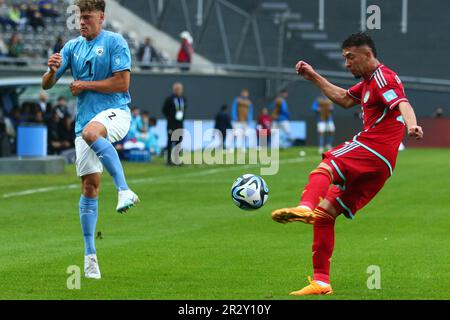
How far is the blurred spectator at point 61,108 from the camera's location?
3397 centimetres

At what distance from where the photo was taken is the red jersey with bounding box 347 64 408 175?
9984 mm

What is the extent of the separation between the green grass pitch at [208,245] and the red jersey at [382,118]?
1.23 meters

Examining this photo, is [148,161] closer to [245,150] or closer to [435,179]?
[245,150]

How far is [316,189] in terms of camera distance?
9562 mm

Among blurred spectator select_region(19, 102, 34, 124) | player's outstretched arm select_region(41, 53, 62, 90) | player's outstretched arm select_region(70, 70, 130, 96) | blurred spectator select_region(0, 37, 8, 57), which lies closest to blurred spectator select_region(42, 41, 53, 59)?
blurred spectator select_region(0, 37, 8, 57)

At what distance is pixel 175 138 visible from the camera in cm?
3403

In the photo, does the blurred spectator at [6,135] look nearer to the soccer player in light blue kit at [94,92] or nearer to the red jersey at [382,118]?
the soccer player in light blue kit at [94,92]

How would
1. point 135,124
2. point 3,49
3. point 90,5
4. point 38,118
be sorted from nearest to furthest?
point 90,5, point 38,118, point 135,124, point 3,49

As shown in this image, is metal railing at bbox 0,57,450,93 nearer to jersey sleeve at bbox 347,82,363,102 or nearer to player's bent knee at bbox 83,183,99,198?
player's bent knee at bbox 83,183,99,198

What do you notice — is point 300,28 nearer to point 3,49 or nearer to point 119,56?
point 3,49

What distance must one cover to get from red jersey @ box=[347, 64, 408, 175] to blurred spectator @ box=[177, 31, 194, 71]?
1302 inches

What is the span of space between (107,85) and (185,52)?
32.4 m

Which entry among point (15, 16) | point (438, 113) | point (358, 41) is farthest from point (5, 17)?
point (358, 41)

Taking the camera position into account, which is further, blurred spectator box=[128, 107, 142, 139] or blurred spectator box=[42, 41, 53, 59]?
blurred spectator box=[42, 41, 53, 59]
